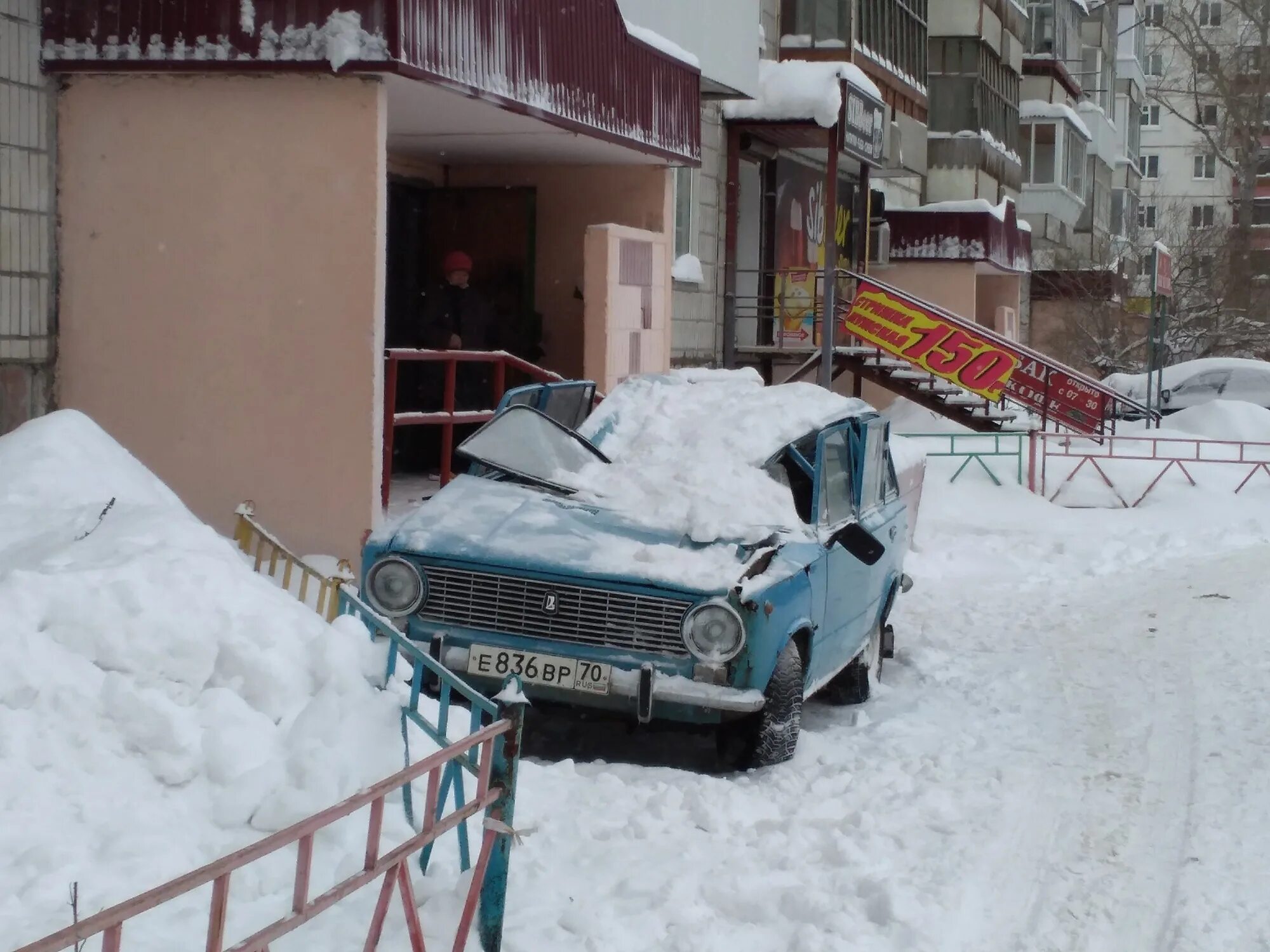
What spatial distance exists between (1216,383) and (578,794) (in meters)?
26.2

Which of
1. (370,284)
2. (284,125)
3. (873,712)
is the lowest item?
(873,712)

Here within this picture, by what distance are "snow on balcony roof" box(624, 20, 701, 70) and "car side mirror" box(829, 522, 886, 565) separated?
6.35 meters

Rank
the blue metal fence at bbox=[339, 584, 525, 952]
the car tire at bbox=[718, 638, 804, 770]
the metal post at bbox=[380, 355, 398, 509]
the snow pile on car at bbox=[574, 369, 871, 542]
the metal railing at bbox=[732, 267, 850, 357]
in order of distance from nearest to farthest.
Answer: the blue metal fence at bbox=[339, 584, 525, 952]
the car tire at bbox=[718, 638, 804, 770]
the snow pile on car at bbox=[574, 369, 871, 542]
the metal post at bbox=[380, 355, 398, 509]
the metal railing at bbox=[732, 267, 850, 357]

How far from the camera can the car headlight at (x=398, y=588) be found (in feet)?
21.4

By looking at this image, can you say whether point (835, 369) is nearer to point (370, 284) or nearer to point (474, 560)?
point (370, 284)

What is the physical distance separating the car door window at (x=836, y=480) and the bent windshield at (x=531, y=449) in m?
1.04

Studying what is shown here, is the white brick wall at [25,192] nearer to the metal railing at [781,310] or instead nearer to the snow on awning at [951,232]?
the metal railing at [781,310]

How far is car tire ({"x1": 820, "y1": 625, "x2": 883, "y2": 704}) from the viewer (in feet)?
26.5

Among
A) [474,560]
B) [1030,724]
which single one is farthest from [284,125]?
[1030,724]

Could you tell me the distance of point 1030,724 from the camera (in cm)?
767

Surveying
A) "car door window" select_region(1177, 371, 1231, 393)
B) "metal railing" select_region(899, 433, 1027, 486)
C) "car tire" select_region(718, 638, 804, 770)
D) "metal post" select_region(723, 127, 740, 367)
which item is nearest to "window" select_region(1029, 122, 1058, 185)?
"car door window" select_region(1177, 371, 1231, 393)

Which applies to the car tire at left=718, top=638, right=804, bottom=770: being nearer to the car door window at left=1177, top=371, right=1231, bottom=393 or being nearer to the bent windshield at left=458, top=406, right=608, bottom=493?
the bent windshield at left=458, top=406, right=608, bottom=493

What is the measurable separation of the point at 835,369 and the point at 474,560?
601 inches

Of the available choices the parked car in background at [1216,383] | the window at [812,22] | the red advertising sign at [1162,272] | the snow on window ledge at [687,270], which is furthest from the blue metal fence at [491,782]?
the parked car in background at [1216,383]
